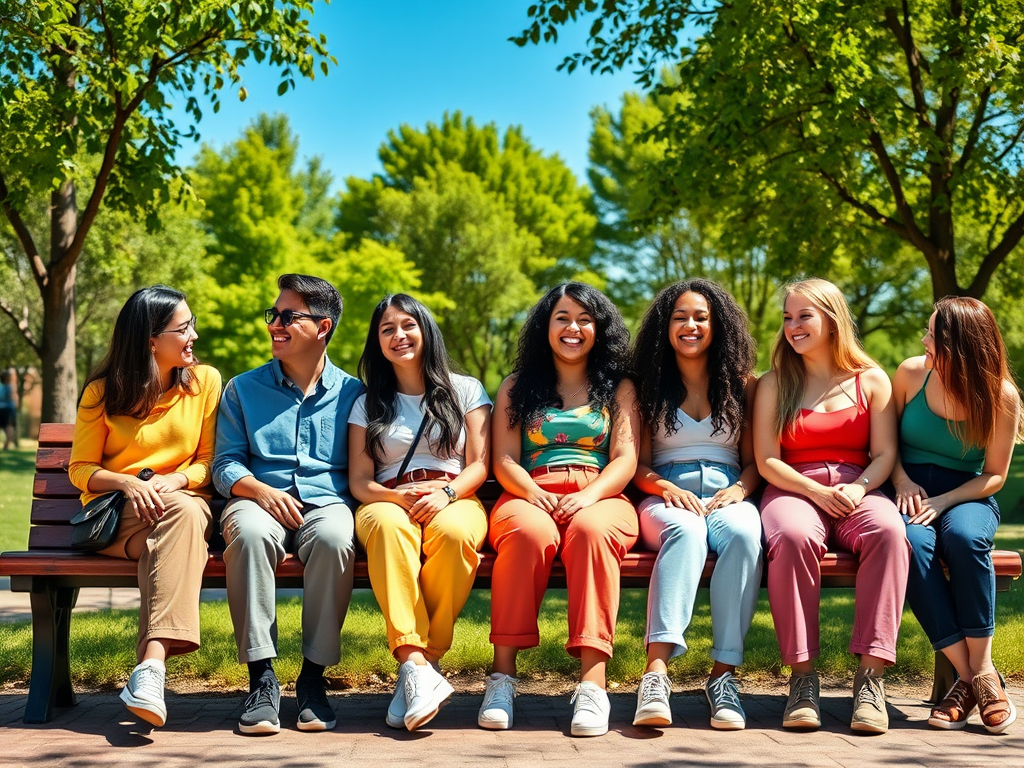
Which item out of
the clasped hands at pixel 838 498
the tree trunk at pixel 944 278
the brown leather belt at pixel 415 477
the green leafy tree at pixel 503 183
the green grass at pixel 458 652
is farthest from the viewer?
the green leafy tree at pixel 503 183

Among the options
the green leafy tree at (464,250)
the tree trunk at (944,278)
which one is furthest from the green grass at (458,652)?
the green leafy tree at (464,250)

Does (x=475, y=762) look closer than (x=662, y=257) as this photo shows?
Yes

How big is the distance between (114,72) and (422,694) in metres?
6.03

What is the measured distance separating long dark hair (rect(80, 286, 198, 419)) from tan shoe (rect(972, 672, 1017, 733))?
3635mm

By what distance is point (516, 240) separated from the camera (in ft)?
110

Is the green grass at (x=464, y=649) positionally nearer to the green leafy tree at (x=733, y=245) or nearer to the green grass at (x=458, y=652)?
the green grass at (x=458, y=652)

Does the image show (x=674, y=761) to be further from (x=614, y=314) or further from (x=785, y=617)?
(x=614, y=314)

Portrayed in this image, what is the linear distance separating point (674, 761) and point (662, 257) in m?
29.7

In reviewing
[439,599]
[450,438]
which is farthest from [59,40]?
[439,599]

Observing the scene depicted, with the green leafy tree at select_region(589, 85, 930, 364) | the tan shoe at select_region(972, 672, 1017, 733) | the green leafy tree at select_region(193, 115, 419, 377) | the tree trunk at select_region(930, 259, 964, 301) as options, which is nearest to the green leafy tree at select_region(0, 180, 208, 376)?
the green leafy tree at select_region(193, 115, 419, 377)

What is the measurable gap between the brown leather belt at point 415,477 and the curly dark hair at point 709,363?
97 centimetres

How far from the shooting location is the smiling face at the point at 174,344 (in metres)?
4.46

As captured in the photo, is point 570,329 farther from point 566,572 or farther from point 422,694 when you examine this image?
point 422,694

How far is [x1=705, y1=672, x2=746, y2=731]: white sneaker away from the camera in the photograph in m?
3.92
